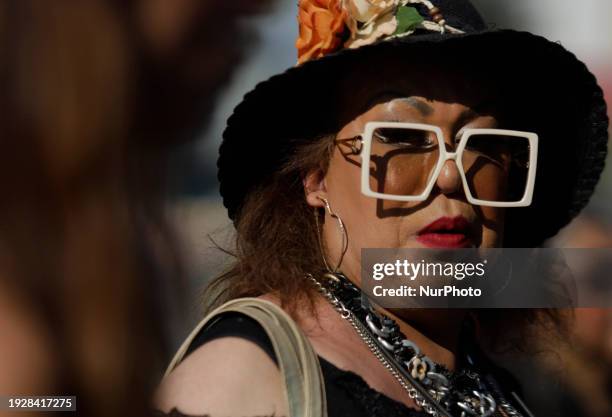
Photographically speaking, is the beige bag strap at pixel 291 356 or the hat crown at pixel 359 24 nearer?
the beige bag strap at pixel 291 356

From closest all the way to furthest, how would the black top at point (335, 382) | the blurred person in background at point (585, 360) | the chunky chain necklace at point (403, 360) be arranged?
the black top at point (335, 382) → the chunky chain necklace at point (403, 360) → the blurred person in background at point (585, 360)

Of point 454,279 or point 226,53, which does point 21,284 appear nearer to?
point 226,53

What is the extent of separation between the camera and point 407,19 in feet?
6.58

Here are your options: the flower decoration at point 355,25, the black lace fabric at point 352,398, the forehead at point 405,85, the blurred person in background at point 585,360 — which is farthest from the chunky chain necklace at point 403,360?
the blurred person in background at point 585,360

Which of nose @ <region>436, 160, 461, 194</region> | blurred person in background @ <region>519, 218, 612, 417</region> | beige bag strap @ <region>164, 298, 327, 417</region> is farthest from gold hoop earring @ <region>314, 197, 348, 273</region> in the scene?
blurred person in background @ <region>519, 218, 612, 417</region>

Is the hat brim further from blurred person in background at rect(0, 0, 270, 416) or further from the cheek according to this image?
blurred person in background at rect(0, 0, 270, 416)

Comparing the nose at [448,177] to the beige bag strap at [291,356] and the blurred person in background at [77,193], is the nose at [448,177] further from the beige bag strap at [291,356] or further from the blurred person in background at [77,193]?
the blurred person in background at [77,193]

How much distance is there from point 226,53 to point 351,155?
1.41 m

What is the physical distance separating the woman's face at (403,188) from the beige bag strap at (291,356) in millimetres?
405

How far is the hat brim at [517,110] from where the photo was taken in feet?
6.68

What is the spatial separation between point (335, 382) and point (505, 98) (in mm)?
863

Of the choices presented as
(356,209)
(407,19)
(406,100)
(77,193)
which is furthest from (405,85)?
(77,193)

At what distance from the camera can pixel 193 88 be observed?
613 mm

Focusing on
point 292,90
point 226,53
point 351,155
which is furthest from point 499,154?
point 226,53
